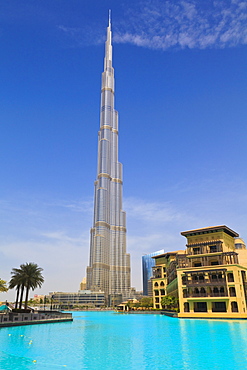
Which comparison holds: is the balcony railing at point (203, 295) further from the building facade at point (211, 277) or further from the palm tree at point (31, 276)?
the palm tree at point (31, 276)

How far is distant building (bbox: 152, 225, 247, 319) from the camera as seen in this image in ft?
179

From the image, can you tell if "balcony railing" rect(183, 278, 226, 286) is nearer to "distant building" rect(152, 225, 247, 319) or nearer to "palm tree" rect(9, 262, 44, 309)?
"distant building" rect(152, 225, 247, 319)

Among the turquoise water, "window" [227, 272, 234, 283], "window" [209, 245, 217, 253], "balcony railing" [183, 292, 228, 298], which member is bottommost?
the turquoise water

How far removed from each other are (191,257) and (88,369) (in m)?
48.6

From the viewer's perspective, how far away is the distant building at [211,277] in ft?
179

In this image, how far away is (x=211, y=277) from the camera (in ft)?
191

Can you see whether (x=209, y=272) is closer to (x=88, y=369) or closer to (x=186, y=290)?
(x=186, y=290)

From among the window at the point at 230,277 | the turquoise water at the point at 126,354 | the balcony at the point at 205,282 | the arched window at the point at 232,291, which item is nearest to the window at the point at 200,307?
the balcony at the point at 205,282

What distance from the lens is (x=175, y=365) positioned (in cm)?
1752

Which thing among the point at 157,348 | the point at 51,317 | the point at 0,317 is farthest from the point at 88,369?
the point at 51,317

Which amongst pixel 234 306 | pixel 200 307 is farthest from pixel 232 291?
pixel 200 307

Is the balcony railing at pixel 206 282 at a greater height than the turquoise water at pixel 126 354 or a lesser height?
greater

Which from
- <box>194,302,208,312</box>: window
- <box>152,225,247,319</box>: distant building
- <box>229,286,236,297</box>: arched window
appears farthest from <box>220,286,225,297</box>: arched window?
<box>194,302,208,312</box>: window

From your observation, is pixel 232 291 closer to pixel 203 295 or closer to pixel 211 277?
pixel 211 277
